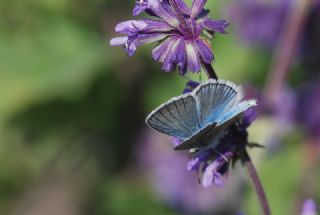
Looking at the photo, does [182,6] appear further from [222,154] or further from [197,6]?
[222,154]

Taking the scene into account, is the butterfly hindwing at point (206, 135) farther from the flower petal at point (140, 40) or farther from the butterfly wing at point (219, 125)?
the flower petal at point (140, 40)

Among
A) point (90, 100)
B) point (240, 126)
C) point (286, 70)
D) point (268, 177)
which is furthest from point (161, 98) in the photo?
point (240, 126)

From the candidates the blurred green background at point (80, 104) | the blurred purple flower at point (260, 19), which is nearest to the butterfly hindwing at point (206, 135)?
the blurred purple flower at point (260, 19)

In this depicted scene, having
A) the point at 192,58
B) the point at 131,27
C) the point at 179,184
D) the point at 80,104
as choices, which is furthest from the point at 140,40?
the point at 80,104

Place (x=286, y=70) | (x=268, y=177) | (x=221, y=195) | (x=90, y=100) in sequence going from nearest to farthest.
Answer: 1. (x=286, y=70)
2. (x=221, y=195)
3. (x=268, y=177)
4. (x=90, y=100)

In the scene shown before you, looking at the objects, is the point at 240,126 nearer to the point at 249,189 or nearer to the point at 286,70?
the point at 286,70

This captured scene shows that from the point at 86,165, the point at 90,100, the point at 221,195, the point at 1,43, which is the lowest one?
the point at 221,195

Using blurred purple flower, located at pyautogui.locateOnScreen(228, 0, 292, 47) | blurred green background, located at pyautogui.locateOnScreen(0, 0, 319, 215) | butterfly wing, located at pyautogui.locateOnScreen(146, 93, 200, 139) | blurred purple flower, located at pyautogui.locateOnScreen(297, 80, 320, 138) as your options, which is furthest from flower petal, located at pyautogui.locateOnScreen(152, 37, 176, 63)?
blurred green background, located at pyautogui.locateOnScreen(0, 0, 319, 215)
